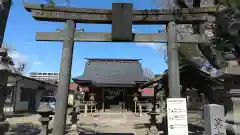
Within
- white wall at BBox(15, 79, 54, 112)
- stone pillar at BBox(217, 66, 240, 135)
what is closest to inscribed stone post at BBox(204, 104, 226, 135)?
stone pillar at BBox(217, 66, 240, 135)

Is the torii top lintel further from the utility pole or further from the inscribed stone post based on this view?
the inscribed stone post

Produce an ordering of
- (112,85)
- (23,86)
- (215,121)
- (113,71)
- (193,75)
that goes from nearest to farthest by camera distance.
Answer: (215,121), (193,75), (23,86), (112,85), (113,71)

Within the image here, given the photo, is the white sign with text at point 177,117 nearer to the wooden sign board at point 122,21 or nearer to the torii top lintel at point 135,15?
the wooden sign board at point 122,21

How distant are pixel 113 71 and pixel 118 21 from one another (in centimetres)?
2329

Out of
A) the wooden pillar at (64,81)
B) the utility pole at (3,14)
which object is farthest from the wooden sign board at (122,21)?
the utility pole at (3,14)

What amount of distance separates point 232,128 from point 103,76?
→ 24.2 m

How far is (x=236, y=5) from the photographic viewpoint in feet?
27.1

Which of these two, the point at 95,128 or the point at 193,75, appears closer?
the point at 193,75

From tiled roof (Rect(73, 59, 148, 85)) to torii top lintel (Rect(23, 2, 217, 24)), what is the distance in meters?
19.4

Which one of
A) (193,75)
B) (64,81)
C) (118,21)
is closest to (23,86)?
(193,75)

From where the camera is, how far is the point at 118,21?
8219 millimetres

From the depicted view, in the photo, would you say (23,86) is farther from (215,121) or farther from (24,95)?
(215,121)

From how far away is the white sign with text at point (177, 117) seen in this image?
6336 mm

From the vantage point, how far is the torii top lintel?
8.25 meters
